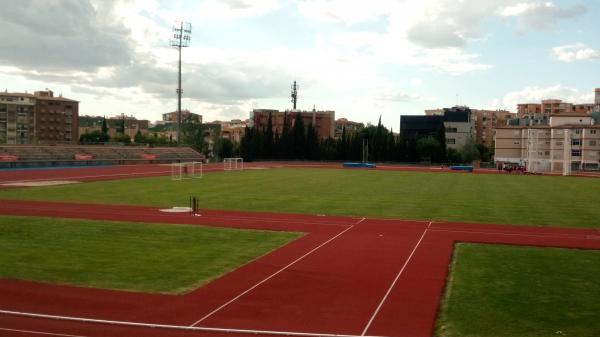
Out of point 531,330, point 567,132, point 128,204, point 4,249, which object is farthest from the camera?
point 567,132

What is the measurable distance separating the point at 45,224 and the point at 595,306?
70.2 ft

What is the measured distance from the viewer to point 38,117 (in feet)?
412

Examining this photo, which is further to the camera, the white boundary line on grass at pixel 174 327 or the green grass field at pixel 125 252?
the green grass field at pixel 125 252

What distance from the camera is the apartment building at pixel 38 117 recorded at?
11812 centimetres

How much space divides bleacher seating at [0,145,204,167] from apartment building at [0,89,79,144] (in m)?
39.1

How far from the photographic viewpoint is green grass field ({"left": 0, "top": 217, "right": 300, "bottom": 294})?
14711 mm

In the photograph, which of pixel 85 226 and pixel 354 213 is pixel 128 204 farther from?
pixel 354 213

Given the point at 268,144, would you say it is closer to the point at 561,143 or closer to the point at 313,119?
the point at 313,119

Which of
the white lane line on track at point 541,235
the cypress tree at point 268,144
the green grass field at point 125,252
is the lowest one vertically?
the green grass field at point 125,252

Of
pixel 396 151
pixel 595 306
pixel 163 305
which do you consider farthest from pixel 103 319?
pixel 396 151

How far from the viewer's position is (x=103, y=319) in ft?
37.1

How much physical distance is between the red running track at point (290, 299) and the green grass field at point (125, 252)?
32.2 inches

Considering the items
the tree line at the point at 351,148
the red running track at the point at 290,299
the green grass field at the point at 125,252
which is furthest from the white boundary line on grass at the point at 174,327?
the tree line at the point at 351,148

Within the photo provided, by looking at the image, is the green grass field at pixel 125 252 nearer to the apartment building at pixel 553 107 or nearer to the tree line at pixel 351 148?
the tree line at pixel 351 148
